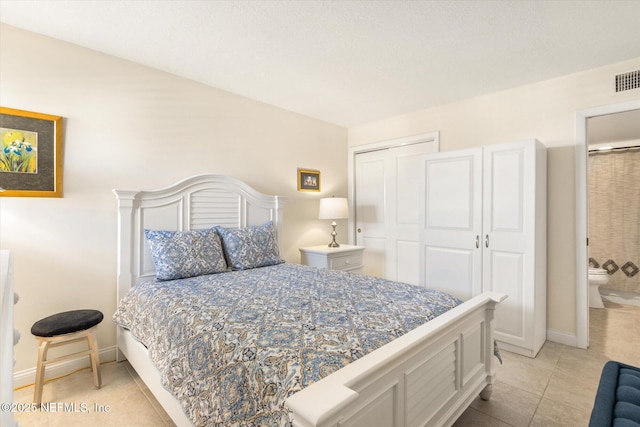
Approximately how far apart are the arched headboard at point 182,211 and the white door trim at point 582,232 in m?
2.80

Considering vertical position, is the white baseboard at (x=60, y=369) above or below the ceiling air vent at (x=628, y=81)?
below

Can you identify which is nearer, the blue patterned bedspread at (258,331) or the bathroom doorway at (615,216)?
the blue patterned bedspread at (258,331)

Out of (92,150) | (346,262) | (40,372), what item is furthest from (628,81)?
(40,372)

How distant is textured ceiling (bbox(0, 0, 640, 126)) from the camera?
73.5 inches

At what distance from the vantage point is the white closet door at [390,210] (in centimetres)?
382

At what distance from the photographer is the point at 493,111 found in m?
3.17

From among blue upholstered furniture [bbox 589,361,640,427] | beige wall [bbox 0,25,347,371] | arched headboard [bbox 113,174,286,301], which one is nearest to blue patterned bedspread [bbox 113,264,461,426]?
arched headboard [bbox 113,174,286,301]

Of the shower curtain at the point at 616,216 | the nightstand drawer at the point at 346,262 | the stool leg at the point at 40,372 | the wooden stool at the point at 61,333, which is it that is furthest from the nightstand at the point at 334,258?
the shower curtain at the point at 616,216

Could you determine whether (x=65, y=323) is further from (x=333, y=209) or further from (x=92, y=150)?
(x=333, y=209)

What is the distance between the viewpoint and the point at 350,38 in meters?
2.18

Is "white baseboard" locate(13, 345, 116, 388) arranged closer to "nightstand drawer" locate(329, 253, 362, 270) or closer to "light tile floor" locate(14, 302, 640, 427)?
"light tile floor" locate(14, 302, 640, 427)

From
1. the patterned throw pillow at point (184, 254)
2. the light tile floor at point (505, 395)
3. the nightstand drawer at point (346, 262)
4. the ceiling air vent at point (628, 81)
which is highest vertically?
the ceiling air vent at point (628, 81)

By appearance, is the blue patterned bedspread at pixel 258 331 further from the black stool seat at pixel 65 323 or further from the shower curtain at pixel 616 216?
the shower curtain at pixel 616 216

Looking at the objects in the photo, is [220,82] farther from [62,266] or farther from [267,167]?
[62,266]
